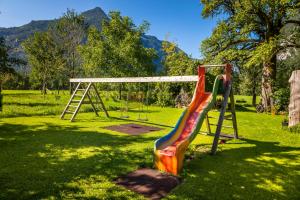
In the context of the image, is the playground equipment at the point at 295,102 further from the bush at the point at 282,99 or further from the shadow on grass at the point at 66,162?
the bush at the point at 282,99

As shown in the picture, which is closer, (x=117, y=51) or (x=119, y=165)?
(x=119, y=165)

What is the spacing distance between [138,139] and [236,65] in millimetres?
17218

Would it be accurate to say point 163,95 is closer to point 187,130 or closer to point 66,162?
point 187,130

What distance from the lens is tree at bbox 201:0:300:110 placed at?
18297mm

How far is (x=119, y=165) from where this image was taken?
5.79 metres

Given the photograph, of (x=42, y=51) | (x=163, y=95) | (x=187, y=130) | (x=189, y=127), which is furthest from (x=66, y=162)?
(x=42, y=51)

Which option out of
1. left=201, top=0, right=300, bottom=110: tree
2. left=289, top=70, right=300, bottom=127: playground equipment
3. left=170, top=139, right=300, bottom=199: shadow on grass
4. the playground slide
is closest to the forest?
left=201, top=0, right=300, bottom=110: tree

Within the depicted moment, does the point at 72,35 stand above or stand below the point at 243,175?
above

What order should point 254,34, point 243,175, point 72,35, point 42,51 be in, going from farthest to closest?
1. point 42,51
2. point 72,35
3. point 254,34
4. point 243,175

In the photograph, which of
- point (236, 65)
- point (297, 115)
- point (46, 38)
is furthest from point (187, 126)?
point (46, 38)

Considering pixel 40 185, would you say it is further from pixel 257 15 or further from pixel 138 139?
pixel 257 15

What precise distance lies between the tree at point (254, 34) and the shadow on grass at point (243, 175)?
496 inches

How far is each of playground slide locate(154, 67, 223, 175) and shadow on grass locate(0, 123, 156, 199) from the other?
0.53 m

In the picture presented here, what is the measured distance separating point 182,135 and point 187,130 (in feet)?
0.87
